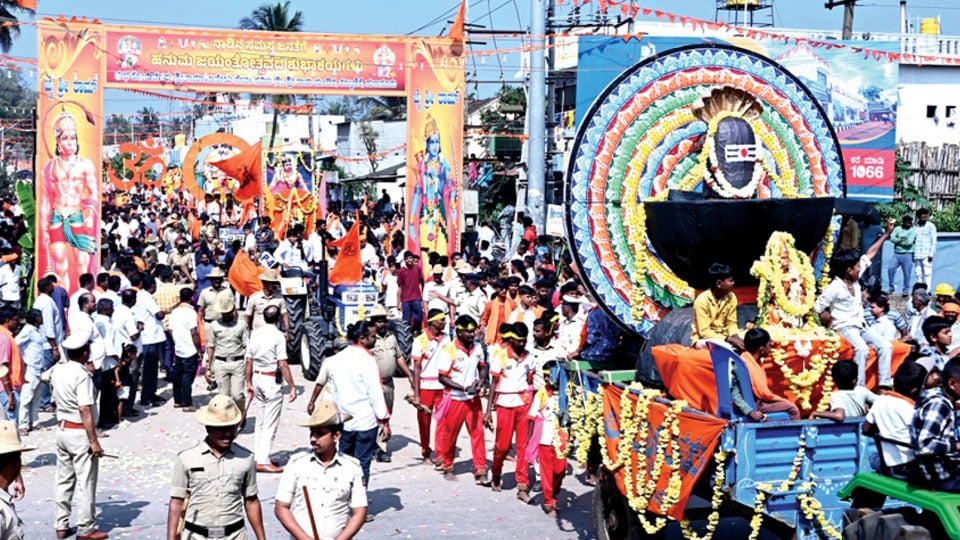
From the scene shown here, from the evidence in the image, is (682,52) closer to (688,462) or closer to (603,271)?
(603,271)

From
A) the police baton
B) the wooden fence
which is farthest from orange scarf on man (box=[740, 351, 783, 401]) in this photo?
the wooden fence

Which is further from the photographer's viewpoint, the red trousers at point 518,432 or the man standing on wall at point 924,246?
the man standing on wall at point 924,246

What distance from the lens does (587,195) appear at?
1005cm

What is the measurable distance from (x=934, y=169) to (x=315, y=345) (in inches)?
752

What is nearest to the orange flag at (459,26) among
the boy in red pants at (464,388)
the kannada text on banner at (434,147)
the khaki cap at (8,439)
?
the kannada text on banner at (434,147)

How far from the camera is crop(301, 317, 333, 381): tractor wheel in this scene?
16922 mm

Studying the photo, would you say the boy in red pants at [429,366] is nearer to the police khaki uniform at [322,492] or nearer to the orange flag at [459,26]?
the police khaki uniform at [322,492]

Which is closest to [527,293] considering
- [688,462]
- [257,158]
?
[688,462]

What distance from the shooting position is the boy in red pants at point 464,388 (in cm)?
1180

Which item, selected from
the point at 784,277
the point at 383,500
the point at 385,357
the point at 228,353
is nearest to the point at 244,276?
the point at 228,353

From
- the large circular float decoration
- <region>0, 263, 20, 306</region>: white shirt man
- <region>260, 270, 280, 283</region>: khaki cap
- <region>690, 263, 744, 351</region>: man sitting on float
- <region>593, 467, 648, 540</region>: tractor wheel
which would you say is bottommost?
<region>593, 467, 648, 540</region>: tractor wheel

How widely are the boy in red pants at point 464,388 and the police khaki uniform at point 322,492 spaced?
16.3 ft

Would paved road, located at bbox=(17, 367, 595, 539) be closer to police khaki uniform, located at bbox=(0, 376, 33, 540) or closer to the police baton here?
the police baton

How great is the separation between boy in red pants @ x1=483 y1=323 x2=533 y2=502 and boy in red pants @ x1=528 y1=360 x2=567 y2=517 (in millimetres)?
291
